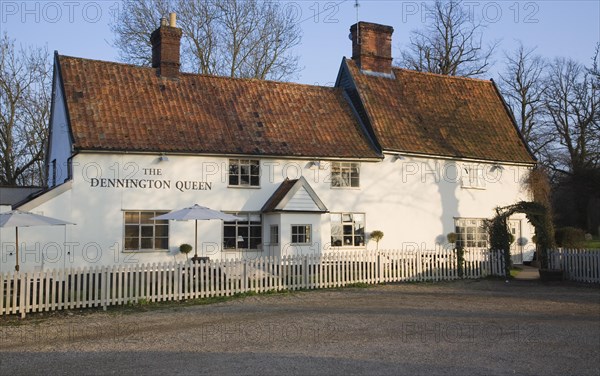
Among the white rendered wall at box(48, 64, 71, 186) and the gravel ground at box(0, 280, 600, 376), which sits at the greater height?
the white rendered wall at box(48, 64, 71, 186)

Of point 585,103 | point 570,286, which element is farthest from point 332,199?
point 585,103

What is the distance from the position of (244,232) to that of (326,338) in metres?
12.9

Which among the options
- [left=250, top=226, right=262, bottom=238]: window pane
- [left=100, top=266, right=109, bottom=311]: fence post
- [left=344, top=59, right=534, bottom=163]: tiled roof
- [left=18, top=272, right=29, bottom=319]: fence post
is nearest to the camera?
[left=18, top=272, right=29, bottom=319]: fence post

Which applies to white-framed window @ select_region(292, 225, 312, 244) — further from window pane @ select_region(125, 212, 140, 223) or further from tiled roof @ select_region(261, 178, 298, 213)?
window pane @ select_region(125, 212, 140, 223)

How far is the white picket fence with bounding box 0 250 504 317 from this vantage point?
14469mm

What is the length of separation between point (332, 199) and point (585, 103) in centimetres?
2702

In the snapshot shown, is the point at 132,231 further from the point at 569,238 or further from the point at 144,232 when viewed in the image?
the point at 569,238

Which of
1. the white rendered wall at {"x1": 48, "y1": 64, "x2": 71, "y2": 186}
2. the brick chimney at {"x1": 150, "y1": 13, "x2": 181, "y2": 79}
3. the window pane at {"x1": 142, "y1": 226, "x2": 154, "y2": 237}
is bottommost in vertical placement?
the window pane at {"x1": 142, "y1": 226, "x2": 154, "y2": 237}

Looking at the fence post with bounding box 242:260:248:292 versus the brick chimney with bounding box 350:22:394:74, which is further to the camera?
the brick chimney with bounding box 350:22:394:74

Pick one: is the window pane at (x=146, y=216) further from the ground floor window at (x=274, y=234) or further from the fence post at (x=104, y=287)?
the fence post at (x=104, y=287)

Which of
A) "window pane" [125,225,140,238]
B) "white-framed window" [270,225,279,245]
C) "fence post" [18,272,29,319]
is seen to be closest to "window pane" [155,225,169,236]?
"window pane" [125,225,140,238]

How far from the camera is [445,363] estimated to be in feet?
29.1

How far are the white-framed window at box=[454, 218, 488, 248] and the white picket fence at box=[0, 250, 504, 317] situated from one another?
4324 millimetres

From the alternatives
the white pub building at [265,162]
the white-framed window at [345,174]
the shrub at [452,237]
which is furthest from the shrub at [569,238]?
the white-framed window at [345,174]
